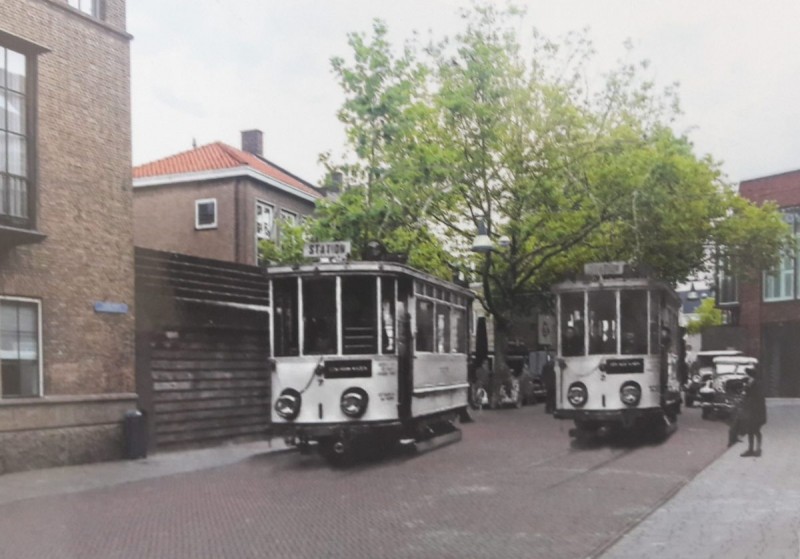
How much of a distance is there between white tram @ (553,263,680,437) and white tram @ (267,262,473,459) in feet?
8.08

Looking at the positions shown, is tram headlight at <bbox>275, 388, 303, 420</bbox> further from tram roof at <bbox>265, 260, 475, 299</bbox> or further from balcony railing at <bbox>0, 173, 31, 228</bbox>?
balcony railing at <bbox>0, 173, 31, 228</bbox>

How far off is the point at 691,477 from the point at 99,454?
8339 mm

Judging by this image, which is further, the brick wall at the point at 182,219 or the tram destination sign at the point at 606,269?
the tram destination sign at the point at 606,269

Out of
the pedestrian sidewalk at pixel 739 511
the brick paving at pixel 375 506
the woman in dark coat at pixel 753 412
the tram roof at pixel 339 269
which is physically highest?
the tram roof at pixel 339 269

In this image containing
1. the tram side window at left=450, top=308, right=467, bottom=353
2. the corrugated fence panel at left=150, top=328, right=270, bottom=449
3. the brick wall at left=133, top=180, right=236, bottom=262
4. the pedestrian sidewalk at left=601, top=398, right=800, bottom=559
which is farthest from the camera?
the tram side window at left=450, top=308, right=467, bottom=353

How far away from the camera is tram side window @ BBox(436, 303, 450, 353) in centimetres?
1523

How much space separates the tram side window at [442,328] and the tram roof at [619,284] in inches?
78.7

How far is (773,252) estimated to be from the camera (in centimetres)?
959

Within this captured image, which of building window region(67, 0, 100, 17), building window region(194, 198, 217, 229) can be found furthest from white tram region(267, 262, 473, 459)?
building window region(67, 0, 100, 17)

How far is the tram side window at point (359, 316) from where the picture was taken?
13000 mm

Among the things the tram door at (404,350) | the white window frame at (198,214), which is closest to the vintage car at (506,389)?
the tram door at (404,350)

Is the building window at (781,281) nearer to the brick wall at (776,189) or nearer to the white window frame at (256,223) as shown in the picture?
the brick wall at (776,189)

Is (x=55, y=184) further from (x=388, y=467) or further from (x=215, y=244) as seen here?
(x=388, y=467)

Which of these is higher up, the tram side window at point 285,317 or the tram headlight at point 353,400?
the tram side window at point 285,317
